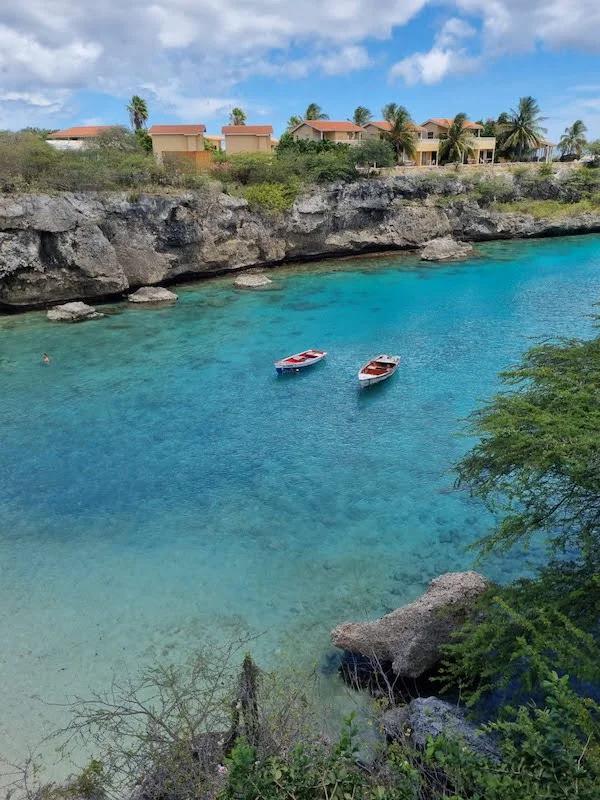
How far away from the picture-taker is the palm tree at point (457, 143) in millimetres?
61812

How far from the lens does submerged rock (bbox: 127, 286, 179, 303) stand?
138ft

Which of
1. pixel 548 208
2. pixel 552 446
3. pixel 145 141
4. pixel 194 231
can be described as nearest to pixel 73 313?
pixel 194 231

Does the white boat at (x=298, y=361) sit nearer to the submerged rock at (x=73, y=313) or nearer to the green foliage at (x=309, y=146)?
the submerged rock at (x=73, y=313)

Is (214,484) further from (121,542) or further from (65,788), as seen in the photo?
(65,788)

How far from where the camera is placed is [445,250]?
54688 mm

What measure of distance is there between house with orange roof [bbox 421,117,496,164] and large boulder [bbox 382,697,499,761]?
6807 cm

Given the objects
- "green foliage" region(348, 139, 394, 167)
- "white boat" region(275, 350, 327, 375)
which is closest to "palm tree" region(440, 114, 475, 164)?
"green foliage" region(348, 139, 394, 167)

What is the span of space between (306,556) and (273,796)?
29.4ft

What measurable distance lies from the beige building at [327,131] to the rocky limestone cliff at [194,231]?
12.6 m

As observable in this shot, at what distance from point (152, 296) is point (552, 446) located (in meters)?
36.7

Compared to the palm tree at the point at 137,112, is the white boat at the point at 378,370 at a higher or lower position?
lower

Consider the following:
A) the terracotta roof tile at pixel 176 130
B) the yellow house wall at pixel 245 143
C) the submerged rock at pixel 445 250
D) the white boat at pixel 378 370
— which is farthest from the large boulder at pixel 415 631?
the yellow house wall at pixel 245 143

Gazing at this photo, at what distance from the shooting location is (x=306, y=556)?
15.3 meters

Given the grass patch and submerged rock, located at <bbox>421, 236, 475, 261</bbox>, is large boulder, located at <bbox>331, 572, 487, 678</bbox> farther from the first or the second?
the grass patch
